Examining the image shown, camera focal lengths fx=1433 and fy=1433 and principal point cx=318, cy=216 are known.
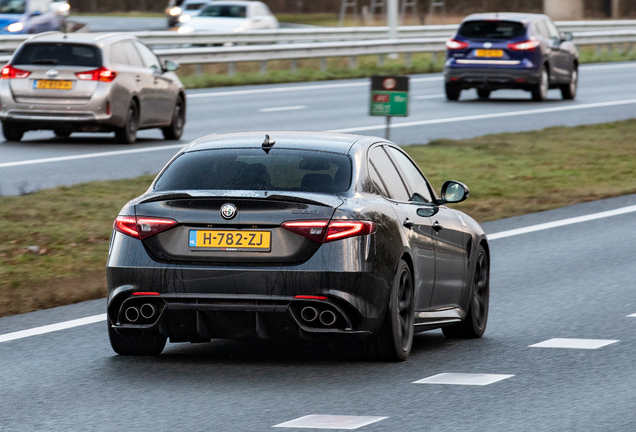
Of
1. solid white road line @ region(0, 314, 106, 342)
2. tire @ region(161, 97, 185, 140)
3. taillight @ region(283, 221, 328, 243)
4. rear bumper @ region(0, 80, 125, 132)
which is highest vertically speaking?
taillight @ region(283, 221, 328, 243)

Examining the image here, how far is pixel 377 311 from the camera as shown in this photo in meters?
7.59

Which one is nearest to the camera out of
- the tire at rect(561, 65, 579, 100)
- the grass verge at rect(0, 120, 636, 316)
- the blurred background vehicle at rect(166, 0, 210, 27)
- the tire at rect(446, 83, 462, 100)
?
the grass verge at rect(0, 120, 636, 316)

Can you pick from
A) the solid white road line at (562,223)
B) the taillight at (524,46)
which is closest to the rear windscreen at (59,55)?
the solid white road line at (562,223)

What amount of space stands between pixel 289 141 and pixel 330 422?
2295 millimetres

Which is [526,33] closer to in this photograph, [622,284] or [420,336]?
[622,284]

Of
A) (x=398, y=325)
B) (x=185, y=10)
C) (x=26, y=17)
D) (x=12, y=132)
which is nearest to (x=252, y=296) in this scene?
(x=398, y=325)

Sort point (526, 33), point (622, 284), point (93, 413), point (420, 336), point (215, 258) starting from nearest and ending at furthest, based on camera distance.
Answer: point (93, 413) → point (215, 258) → point (420, 336) → point (622, 284) → point (526, 33)

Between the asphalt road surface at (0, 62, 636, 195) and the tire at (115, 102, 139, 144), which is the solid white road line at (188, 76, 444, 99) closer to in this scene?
the asphalt road surface at (0, 62, 636, 195)

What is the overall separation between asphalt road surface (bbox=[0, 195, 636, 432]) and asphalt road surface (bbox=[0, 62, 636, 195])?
27.7 feet

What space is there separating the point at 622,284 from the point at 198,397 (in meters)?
5.40

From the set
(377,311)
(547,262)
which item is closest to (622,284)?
(547,262)

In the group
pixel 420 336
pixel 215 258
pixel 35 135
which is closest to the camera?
pixel 215 258

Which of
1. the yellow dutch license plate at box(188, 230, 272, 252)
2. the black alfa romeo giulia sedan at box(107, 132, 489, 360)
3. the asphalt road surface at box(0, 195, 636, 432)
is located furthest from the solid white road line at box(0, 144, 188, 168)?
the yellow dutch license plate at box(188, 230, 272, 252)

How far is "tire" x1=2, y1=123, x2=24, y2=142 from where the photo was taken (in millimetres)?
22078
